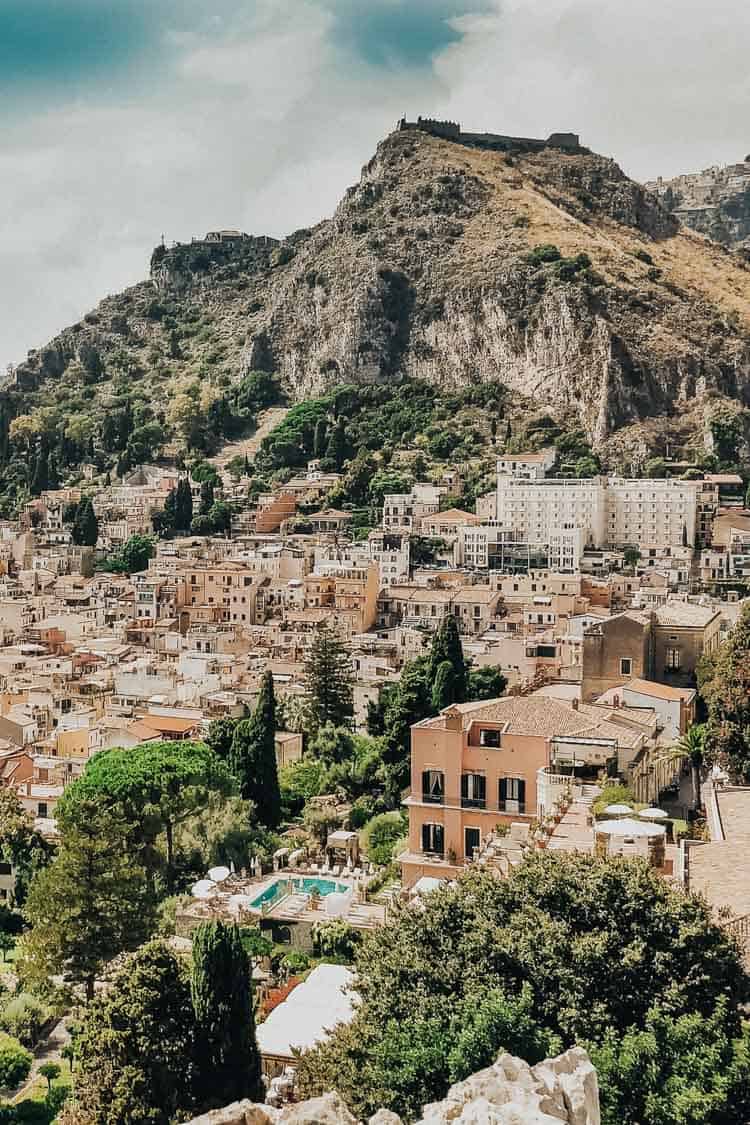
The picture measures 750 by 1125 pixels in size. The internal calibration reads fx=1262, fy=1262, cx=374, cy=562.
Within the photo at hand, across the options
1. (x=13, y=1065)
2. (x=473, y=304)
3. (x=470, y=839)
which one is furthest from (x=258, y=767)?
(x=473, y=304)

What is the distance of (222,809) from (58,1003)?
7.10 metres

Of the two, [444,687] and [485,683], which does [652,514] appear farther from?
[444,687]

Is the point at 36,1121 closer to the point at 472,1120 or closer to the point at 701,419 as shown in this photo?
the point at 472,1120

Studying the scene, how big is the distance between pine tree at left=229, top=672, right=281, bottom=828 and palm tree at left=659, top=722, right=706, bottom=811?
1144cm

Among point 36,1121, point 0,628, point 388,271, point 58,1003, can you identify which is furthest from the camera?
point 388,271

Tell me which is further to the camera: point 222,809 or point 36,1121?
point 222,809

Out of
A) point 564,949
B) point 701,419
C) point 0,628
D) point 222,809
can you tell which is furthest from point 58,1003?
point 701,419

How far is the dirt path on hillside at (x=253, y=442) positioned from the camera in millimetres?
98250

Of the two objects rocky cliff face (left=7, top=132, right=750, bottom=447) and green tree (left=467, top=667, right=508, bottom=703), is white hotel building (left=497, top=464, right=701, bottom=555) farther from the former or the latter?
green tree (left=467, top=667, right=508, bottom=703)

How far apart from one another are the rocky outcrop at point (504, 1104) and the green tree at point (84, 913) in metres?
14.4

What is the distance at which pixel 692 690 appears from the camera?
2581 cm

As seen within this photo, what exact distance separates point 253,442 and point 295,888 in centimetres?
7959

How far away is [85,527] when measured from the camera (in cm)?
7425

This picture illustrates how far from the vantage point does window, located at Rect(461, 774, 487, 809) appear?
20672 millimetres
